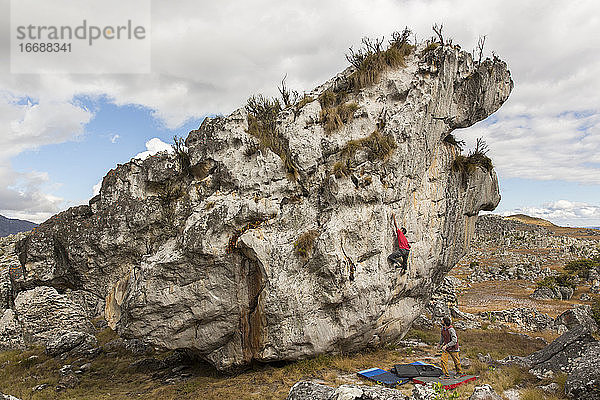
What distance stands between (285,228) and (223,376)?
201 inches

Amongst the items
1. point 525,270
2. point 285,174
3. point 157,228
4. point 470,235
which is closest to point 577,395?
point 470,235

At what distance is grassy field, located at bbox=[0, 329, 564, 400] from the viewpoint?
10289 millimetres

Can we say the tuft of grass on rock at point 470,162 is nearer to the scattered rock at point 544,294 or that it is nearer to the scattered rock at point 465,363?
the scattered rock at point 465,363

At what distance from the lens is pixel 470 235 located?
54.4 ft

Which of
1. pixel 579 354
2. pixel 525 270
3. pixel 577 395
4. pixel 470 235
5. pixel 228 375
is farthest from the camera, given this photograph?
pixel 525 270

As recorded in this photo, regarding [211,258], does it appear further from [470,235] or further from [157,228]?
[470,235]

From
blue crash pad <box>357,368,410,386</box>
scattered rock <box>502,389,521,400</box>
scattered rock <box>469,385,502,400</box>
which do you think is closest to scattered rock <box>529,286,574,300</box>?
scattered rock <box>502,389,521,400</box>

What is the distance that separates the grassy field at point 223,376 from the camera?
1029 centimetres

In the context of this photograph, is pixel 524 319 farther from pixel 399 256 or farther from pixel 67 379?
pixel 67 379

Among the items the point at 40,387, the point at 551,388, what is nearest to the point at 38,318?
the point at 40,387

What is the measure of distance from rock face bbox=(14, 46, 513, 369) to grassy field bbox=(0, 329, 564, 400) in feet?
1.88

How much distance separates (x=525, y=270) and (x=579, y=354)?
3835 centimetres

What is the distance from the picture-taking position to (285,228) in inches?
476

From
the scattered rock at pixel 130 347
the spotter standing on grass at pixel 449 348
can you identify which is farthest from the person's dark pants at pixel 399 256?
the scattered rock at pixel 130 347
